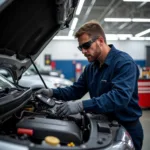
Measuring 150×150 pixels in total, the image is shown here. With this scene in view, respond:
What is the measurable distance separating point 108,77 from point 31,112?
0.68 meters

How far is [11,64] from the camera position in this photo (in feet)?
7.11

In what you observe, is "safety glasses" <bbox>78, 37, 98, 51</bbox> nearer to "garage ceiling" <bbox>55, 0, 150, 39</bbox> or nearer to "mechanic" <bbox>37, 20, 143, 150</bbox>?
"mechanic" <bbox>37, 20, 143, 150</bbox>

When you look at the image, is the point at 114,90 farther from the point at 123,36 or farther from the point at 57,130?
the point at 123,36

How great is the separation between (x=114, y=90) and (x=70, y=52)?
15.1 m

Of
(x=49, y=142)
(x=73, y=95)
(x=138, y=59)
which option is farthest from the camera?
(x=138, y=59)

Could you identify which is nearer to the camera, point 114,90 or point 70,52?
point 114,90

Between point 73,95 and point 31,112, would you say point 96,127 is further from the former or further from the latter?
point 73,95

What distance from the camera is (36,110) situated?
202cm

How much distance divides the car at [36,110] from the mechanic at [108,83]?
0.11 meters

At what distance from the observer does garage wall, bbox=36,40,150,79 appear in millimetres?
16594

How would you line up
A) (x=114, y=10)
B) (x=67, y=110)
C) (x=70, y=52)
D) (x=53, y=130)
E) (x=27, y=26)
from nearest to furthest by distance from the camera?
1. (x=53, y=130)
2. (x=67, y=110)
3. (x=27, y=26)
4. (x=114, y=10)
5. (x=70, y=52)

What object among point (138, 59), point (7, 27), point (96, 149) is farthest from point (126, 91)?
point (138, 59)

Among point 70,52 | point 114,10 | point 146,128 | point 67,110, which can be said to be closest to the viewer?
point 67,110

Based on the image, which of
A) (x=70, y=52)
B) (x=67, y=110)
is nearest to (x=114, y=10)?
(x=70, y=52)
